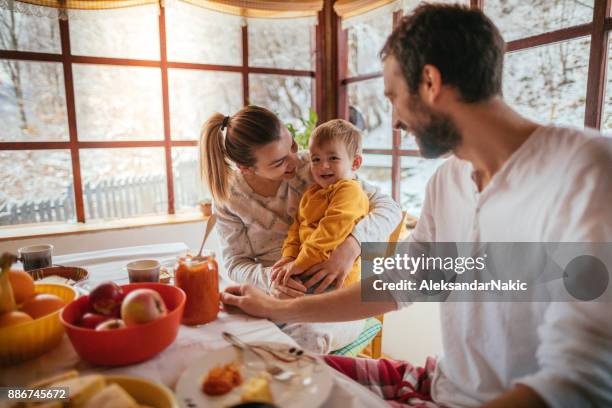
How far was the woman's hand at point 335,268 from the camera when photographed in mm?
1345

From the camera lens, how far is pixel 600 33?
1912 mm

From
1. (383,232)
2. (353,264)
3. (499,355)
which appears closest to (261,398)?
(499,355)

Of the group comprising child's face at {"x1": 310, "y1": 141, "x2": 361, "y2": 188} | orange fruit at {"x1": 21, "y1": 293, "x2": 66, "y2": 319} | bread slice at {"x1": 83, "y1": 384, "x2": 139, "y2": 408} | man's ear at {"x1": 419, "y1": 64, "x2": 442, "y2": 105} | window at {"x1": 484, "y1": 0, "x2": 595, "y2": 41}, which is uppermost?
window at {"x1": 484, "y1": 0, "x2": 595, "y2": 41}

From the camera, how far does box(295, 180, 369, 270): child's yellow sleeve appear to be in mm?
1340

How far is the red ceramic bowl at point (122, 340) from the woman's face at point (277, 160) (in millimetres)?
842

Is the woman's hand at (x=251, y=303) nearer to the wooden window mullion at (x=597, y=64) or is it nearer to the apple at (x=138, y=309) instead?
the apple at (x=138, y=309)

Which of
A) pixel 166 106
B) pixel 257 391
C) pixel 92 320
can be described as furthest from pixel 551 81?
pixel 166 106

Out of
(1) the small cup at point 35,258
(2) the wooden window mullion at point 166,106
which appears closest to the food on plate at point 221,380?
(1) the small cup at point 35,258

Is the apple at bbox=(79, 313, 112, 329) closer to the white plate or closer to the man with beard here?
the white plate

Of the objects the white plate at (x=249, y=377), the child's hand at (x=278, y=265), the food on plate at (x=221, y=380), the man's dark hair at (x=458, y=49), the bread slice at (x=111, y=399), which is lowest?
the child's hand at (x=278, y=265)

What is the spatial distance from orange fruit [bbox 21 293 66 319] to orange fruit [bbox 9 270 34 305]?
0.06ft

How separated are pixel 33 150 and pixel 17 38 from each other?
76cm

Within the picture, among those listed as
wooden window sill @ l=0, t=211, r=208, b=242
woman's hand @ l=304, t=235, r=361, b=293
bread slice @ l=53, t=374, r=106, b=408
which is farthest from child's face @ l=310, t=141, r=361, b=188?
wooden window sill @ l=0, t=211, r=208, b=242

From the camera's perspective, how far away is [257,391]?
0.65 m
